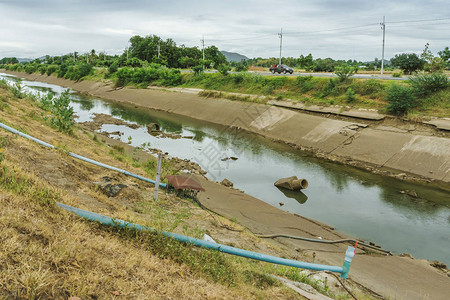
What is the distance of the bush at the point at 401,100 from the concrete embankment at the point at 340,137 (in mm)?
1969

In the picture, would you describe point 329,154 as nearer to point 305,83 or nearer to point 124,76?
point 305,83

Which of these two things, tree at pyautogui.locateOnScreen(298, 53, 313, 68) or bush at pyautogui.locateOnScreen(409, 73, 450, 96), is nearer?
bush at pyautogui.locateOnScreen(409, 73, 450, 96)

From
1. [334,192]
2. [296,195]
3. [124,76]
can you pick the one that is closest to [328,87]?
[334,192]

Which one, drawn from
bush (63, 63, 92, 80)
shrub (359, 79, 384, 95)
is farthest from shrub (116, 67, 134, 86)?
shrub (359, 79, 384, 95)

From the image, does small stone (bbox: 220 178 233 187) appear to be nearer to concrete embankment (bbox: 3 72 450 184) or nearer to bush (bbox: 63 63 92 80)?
concrete embankment (bbox: 3 72 450 184)

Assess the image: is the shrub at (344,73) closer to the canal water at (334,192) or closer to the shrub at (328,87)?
the shrub at (328,87)

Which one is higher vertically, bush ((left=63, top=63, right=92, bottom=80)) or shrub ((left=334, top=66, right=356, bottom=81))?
bush ((left=63, top=63, right=92, bottom=80))

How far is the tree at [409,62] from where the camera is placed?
3597 centimetres

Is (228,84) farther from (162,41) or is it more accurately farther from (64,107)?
(162,41)

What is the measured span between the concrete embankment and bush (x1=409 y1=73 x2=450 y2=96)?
4.59 meters

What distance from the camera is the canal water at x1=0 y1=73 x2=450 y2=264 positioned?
11758mm

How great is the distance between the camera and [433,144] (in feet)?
63.6

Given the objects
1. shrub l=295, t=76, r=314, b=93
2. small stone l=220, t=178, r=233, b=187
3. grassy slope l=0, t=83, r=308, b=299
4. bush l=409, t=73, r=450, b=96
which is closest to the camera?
grassy slope l=0, t=83, r=308, b=299

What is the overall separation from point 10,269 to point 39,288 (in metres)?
0.39
